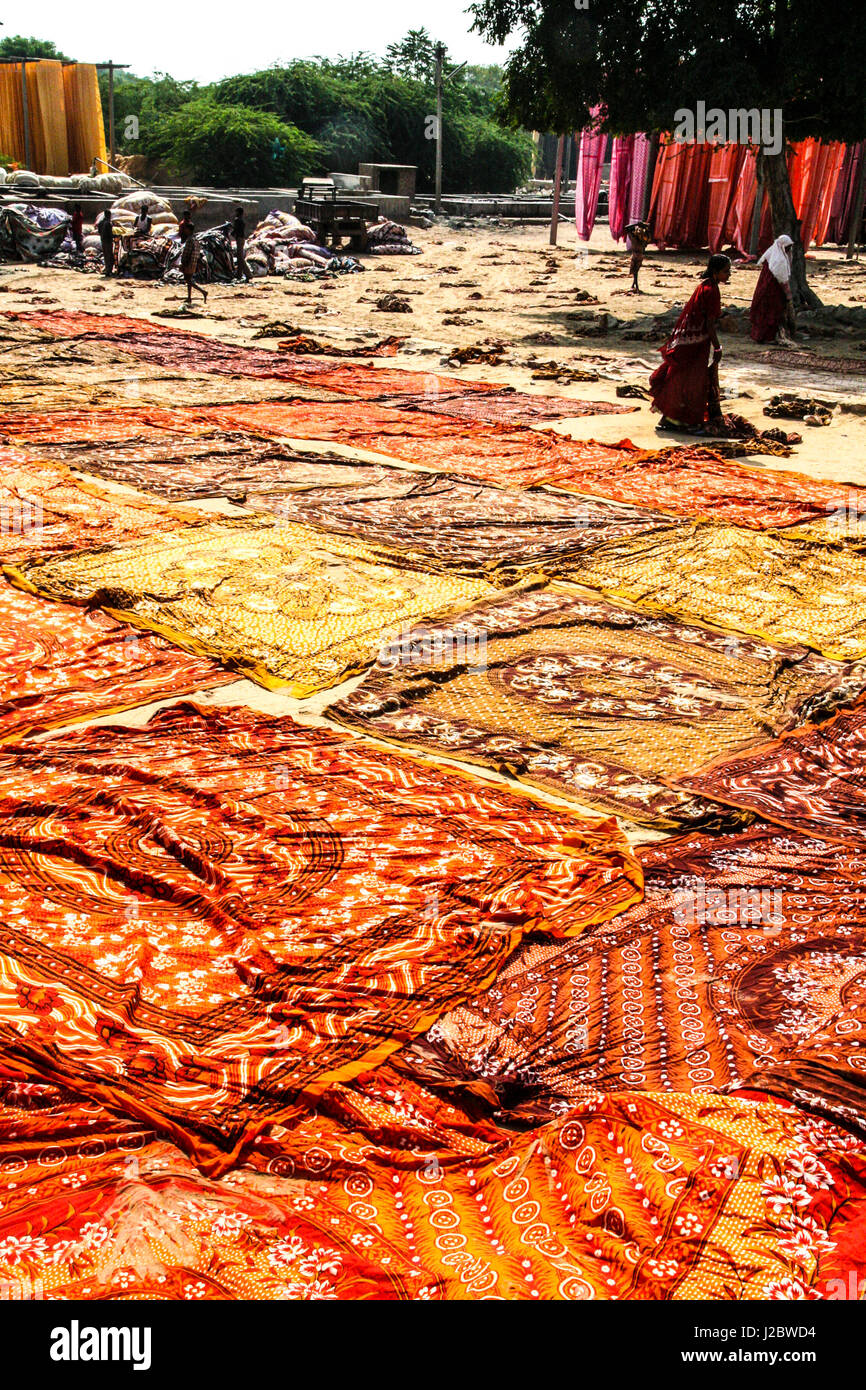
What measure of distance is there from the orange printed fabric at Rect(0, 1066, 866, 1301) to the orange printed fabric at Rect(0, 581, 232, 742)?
2199 mm

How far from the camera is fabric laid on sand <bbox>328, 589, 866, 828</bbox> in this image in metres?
4.11

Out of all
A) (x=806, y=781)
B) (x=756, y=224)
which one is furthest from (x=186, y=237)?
(x=806, y=781)

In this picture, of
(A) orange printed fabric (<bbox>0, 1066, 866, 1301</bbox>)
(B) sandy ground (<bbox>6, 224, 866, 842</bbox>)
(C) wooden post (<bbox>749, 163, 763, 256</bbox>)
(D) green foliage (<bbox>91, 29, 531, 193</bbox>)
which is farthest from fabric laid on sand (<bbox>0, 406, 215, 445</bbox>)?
(D) green foliage (<bbox>91, 29, 531, 193</bbox>)

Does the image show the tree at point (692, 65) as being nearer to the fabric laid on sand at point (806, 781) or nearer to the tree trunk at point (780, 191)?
the tree trunk at point (780, 191)

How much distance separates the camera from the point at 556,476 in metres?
8.09

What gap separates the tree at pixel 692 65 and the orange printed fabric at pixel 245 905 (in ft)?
42.4

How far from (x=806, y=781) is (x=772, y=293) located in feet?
37.5

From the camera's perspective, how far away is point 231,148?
104 ft

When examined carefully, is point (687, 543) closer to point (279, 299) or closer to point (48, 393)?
point (48, 393)

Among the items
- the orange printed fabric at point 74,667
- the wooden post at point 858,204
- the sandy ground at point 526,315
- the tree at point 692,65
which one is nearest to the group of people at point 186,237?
the sandy ground at point 526,315

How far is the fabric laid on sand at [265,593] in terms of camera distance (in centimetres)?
502

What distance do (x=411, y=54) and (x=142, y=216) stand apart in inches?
1111
